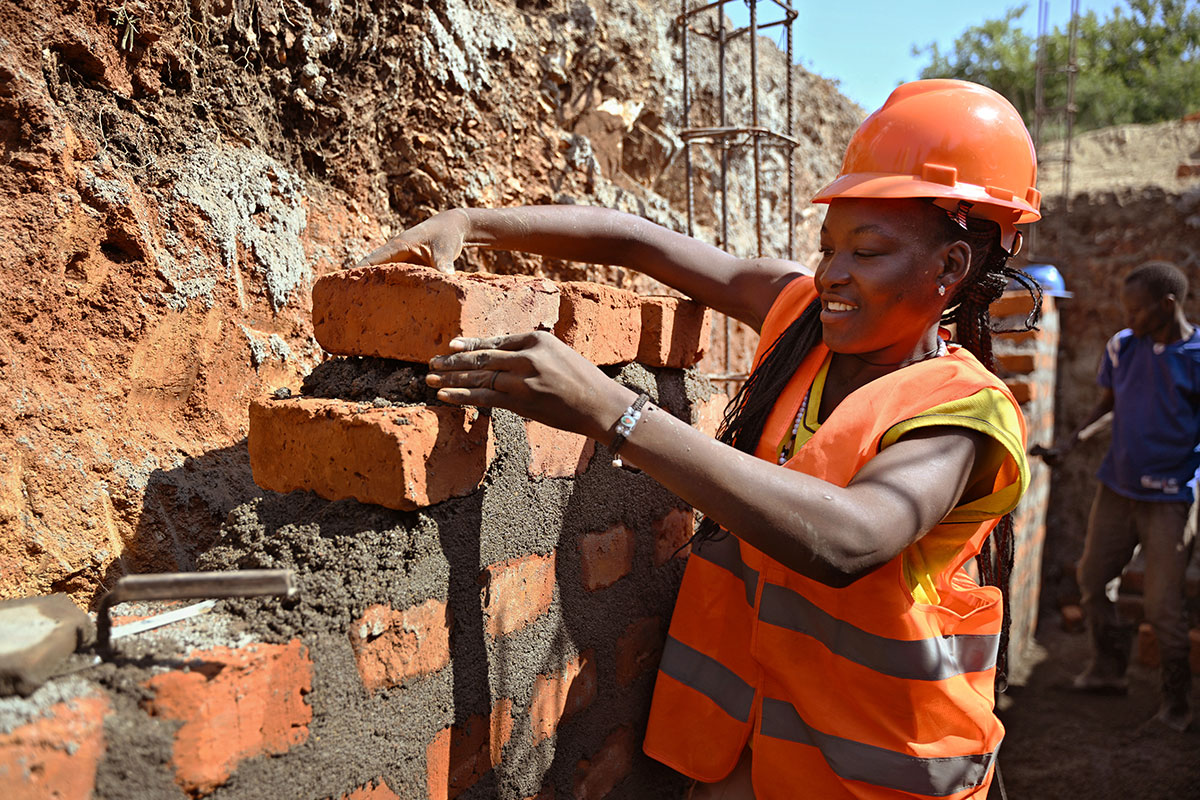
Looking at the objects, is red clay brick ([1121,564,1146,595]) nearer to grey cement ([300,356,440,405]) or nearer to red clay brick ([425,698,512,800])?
red clay brick ([425,698,512,800])

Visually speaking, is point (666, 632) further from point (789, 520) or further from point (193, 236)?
point (193, 236)

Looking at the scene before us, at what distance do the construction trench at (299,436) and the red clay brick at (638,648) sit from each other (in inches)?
0.4

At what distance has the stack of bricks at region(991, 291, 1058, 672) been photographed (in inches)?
192

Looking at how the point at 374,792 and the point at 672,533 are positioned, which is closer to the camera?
the point at 374,792

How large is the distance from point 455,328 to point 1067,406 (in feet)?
23.9

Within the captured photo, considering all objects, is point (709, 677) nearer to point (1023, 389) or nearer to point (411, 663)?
point (411, 663)

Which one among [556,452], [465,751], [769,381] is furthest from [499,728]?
[769,381]

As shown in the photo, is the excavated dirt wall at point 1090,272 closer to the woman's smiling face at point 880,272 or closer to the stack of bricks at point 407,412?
the woman's smiling face at point 880,272

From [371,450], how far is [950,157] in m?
1.20

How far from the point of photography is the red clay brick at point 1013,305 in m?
4.77

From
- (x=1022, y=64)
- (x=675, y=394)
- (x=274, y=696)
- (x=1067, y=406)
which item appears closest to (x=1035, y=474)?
(x=1067, y=406)

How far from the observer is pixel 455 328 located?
51.0 inches

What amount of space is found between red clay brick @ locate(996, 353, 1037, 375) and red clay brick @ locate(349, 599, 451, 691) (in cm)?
A: 466

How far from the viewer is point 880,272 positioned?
57.8 inches
